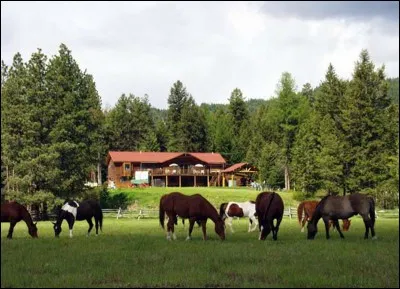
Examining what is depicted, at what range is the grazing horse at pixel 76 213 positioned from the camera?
57.9ft

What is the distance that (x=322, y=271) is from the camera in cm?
951

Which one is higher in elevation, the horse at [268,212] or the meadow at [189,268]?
the horse at [268,212]

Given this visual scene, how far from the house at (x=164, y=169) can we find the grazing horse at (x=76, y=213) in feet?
175

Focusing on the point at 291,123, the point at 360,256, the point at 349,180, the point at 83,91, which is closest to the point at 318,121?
the point at 291,123

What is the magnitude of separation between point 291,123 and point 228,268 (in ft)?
207

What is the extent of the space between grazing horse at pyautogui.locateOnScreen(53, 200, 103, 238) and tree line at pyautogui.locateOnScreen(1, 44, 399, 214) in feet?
4.97

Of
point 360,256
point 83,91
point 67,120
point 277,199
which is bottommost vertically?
point 360,256

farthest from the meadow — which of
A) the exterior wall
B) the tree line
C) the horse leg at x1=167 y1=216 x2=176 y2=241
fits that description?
the exterior wall

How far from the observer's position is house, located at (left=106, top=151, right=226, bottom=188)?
75.3 metres

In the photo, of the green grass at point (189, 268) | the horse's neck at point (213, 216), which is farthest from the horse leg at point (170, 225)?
the green grass at point (189, 268)

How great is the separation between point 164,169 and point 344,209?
58052 millimetres

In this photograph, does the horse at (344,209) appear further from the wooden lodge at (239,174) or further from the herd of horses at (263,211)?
the wooden lodge at (239,174)

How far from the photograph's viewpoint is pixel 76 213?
19234 millimetres

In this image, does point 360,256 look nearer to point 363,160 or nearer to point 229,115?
point 363,160
